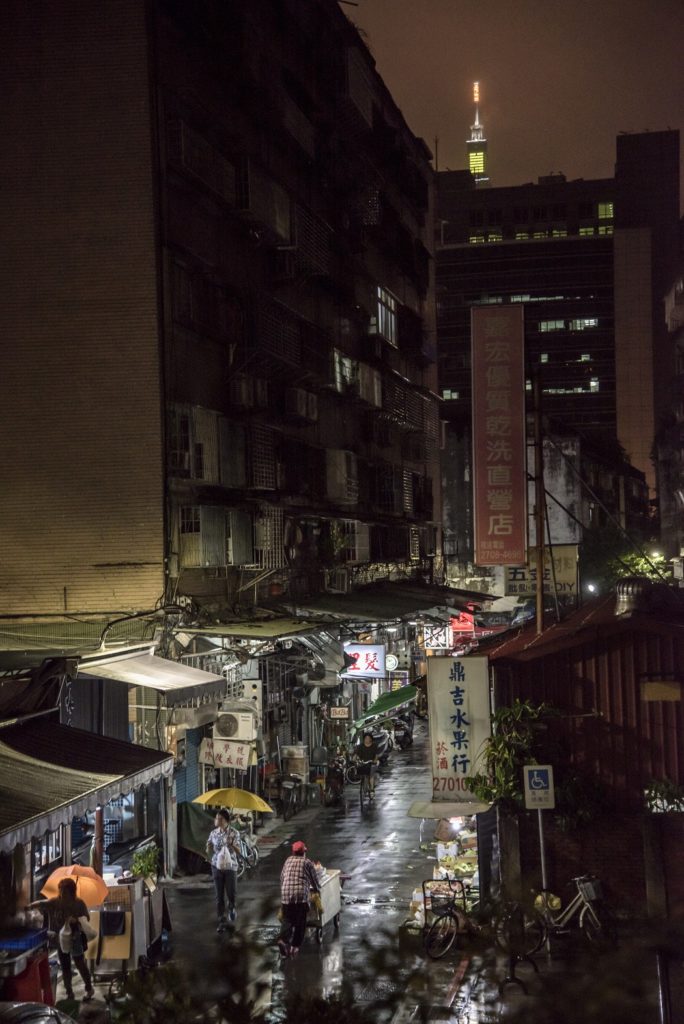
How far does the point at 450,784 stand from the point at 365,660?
1360 cm

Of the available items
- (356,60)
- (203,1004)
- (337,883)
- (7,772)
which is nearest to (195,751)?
(337,883)

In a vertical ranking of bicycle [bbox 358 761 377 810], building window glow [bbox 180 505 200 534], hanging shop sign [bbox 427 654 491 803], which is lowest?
bicycle [bbox 358 761 377 810]

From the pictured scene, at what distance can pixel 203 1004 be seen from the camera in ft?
16.7

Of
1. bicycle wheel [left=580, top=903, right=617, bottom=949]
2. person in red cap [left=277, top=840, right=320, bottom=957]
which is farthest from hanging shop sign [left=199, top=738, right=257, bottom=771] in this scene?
bicycle wheel [left=580, top=903, right=617, bottom=949]

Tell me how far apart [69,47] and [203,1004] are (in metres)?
22.3

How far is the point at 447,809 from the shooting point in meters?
18.0

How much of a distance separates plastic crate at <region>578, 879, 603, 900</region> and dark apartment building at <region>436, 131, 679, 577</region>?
355ft

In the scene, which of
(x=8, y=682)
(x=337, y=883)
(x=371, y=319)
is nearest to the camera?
(x=8, y=682)

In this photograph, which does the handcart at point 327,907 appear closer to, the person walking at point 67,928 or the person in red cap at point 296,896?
the person in red cap at point 296,896

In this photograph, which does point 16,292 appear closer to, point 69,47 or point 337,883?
point 69,47

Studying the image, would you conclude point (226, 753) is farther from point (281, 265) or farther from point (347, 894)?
point (281, 265)

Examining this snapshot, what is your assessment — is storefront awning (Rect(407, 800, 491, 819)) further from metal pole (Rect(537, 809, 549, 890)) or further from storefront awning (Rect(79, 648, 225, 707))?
storefront awning (Rect(79, 648, 225, 707))

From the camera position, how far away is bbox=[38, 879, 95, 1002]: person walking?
50.2ft

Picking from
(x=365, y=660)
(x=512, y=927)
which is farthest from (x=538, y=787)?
(x=365, y=660)
